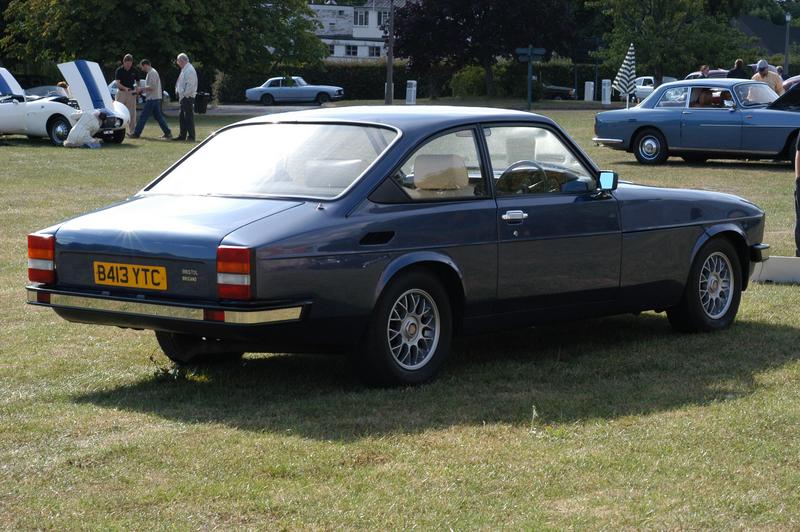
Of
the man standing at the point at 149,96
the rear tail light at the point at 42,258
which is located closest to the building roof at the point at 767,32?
the man standing at the point at 149,96

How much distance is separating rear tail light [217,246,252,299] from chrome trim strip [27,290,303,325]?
0.30ft

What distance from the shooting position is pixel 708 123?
73.9ft

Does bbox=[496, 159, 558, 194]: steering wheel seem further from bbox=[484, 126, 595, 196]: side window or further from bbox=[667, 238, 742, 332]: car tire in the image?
bbox=[667, 238, 742, 332]: car tire

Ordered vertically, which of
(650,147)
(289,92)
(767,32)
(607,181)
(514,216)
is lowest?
(289,92)

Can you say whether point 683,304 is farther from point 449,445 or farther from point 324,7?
point 324,7

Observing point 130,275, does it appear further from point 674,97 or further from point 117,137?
point 117,137

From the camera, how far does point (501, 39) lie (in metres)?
66.8

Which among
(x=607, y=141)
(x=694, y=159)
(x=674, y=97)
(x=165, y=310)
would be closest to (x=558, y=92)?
(x=694, y=159)

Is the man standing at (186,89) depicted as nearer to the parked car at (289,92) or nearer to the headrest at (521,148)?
the headrest at (521,148)

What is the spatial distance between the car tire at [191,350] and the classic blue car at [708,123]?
16.0 metres

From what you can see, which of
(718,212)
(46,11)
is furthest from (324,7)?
(718,212)

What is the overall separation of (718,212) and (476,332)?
226 cm

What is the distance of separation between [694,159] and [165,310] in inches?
754

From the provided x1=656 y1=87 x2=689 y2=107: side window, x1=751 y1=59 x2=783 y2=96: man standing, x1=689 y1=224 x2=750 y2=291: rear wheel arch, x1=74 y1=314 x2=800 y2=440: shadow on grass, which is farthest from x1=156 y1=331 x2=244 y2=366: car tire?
x1=751 y1=59 x2=783 y2=96: man standing
